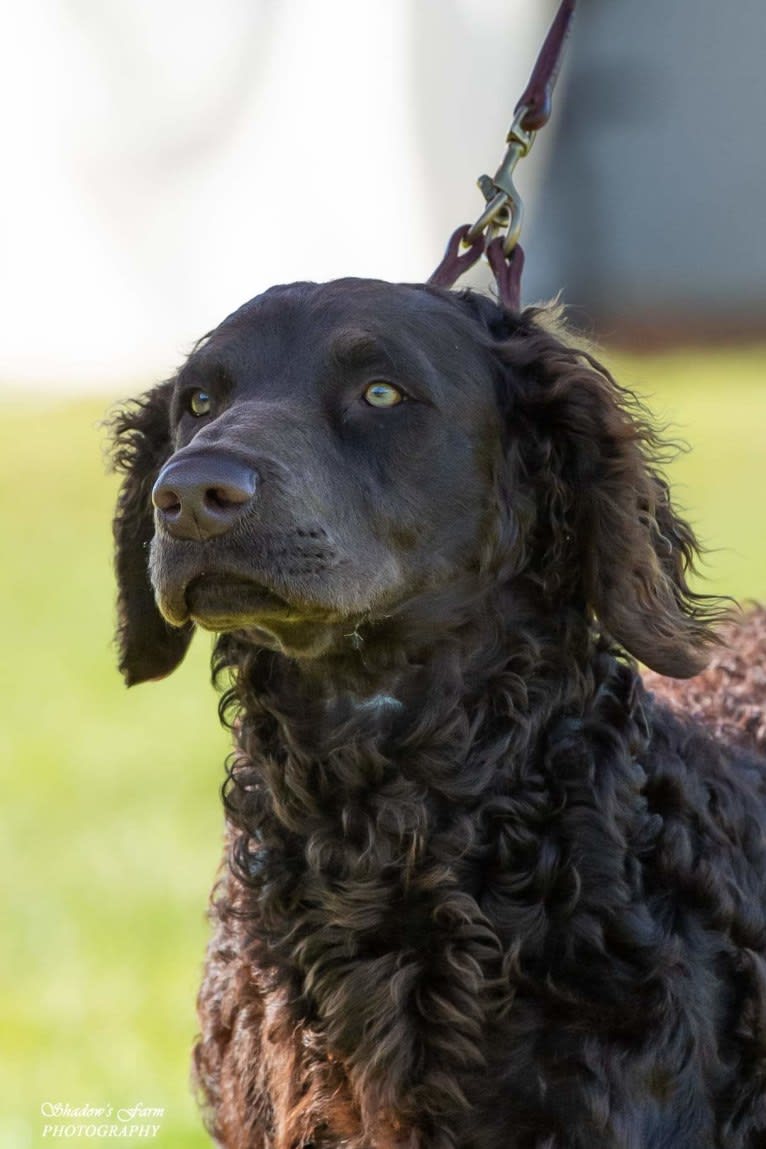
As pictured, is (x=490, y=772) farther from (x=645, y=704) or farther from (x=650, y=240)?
(x=650, y=240)

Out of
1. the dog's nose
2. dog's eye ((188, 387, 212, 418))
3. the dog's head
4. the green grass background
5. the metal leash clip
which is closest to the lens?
the dog's nose

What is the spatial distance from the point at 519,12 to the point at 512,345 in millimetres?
24092

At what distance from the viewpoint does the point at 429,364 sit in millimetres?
3764

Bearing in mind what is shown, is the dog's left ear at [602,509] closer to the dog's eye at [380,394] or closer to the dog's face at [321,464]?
the dog's face at [321,464]

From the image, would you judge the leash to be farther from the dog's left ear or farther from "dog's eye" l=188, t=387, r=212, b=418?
"dog's eye" l=188, t=387, r=212, b=418

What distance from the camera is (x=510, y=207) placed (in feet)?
14.2

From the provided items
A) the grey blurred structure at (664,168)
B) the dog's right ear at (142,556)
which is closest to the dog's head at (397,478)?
the dog's right ear at (142,556)

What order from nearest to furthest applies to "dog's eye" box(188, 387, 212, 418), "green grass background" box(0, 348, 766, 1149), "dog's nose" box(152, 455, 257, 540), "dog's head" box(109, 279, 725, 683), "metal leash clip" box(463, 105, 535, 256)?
1. "dog's nose" box(152, 455, 257, 540)
2. "dog's head" box(109, 279, 725, 683)
3. "dog's eye" box(188, 387, 212, 418)
4. "metal leash clip" box(463, 105, 535, 256)
5. "green grass background" box(0, 348, 766, 1149)

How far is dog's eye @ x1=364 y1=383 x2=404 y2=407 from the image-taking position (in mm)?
3721

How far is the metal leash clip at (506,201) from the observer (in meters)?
4.28

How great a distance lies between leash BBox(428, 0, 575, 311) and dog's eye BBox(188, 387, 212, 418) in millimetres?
687

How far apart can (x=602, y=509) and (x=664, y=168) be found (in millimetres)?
28186

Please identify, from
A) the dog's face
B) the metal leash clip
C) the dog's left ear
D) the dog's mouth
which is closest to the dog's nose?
the dog's face

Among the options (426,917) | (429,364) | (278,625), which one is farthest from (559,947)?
(429,364)
